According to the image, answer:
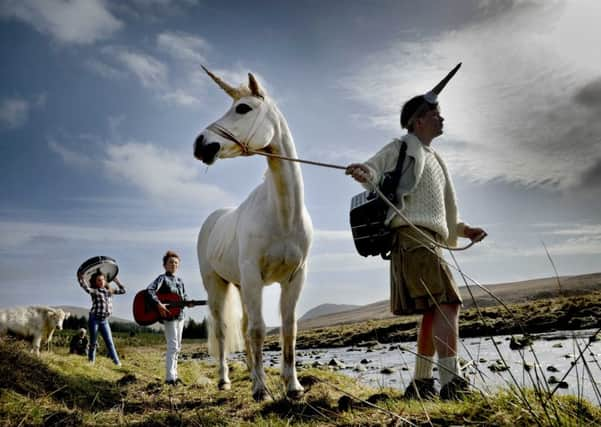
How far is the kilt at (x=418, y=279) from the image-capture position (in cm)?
345

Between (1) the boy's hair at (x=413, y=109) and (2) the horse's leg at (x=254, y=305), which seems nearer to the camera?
(1) the boy's hair at (x=413, y=109)

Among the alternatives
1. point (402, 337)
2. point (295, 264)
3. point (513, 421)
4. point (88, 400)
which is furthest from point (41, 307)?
point (513, 421)

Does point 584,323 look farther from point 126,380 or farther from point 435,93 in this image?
point 126,380

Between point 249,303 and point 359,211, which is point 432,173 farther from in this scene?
point 249,303

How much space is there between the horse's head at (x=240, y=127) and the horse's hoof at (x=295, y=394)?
7.70 ft

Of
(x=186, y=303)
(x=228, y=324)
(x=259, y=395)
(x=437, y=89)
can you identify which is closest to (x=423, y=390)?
(x=259, y=395)

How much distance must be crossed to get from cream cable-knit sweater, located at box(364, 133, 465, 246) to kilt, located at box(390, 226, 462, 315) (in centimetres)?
15

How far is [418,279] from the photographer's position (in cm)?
348

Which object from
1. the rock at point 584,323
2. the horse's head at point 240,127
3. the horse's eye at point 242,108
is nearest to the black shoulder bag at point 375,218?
the horse's head at point 240,127

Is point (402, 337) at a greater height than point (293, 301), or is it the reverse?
point (293, 301)

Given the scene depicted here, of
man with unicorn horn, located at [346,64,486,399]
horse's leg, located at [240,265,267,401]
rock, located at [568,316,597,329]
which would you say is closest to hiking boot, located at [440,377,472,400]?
man with unicorn horn, located at [346,64,486,399]

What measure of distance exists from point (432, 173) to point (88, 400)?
450 centimetres

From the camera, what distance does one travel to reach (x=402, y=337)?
487 inches

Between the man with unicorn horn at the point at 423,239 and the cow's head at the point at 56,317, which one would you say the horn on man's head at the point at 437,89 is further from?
the cow's head at the point at 56,317
